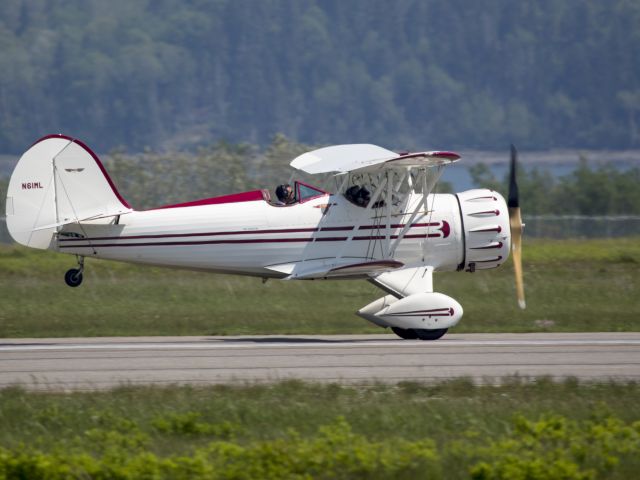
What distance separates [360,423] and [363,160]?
7959 millimetres

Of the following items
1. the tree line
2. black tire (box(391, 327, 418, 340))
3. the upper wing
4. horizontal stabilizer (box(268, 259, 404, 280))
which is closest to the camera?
the upper wing

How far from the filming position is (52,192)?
18641 millimetres

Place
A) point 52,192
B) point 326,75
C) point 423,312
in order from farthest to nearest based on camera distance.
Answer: point 326,75 → point 52,192 → point 423,312

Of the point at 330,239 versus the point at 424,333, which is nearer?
the point at 424,333

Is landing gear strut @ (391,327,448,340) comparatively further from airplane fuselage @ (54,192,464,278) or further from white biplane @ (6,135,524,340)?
airplane fuselage @ (54,192,464,278)

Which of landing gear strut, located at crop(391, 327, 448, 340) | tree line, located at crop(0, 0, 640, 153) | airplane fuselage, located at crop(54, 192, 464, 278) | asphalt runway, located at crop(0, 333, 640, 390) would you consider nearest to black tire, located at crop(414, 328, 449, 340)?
landing gear strut, located at crop(391, 327, 448, 340)

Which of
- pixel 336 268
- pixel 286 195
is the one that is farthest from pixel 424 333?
pixel 286 195

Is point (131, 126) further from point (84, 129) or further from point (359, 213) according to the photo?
point (359, 213)

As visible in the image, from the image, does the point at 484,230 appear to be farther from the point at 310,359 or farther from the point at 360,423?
the point at 360,423

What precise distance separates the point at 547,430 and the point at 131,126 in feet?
548

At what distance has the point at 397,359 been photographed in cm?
1625

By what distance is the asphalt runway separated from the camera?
1472 cm

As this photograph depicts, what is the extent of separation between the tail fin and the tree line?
137 meters

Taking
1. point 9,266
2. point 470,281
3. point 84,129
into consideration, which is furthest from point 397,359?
point 84,129
